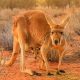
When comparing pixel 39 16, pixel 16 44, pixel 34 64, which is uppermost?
pixel 39 16

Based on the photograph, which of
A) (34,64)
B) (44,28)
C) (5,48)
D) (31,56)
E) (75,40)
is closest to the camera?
(44,28)

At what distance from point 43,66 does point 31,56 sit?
238cm

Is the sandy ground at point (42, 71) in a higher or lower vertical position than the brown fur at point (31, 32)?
lower

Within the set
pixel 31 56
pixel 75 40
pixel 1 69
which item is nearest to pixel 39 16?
pixel 1 69

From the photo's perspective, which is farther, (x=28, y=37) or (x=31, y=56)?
(x=31, y=56)

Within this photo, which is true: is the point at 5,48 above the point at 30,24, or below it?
below

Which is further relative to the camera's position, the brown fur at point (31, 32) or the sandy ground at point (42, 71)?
the brown fur at point (31, 32)

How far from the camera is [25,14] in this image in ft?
35.2

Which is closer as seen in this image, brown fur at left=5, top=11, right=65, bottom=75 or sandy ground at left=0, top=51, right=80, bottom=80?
sandy ground at left=0, top=51, right=80, bottom=80

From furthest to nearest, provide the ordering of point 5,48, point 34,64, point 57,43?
point 5,48 → point 34,64 → point 57,43

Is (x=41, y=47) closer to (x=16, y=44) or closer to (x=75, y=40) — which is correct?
(x=16, y=44)

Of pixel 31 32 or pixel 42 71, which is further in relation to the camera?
pixel 42 71

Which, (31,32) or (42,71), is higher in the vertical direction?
(31,32)

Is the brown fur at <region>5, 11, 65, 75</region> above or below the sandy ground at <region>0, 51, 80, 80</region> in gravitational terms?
above
